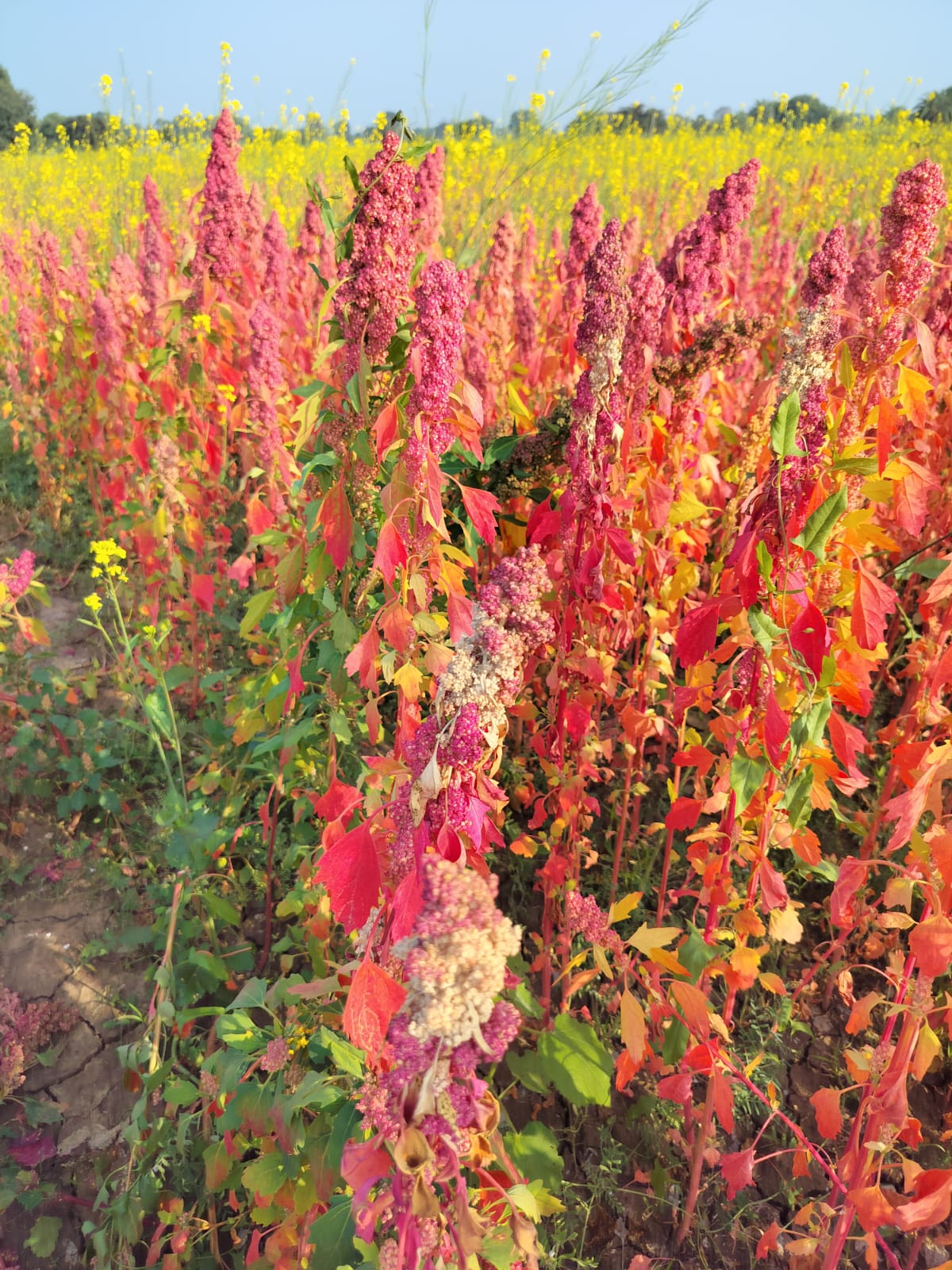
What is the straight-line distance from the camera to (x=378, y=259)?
1.22 metres

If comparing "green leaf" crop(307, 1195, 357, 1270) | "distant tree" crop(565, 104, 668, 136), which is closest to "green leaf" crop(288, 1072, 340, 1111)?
"green leaf" crop(307, 1195, 357, 1270)

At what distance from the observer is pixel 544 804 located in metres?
1.76

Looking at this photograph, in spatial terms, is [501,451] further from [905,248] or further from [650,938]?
[650,938]

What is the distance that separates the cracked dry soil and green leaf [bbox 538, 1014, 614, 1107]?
0.92m

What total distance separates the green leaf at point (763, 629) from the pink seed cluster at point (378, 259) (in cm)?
75

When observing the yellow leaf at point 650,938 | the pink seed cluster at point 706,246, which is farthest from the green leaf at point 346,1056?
the pink seed cluster at point 706,246

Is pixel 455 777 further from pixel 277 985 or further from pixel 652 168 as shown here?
pixel 652 168

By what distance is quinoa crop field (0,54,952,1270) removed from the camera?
0.89 metres

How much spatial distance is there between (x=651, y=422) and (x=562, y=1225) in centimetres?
174

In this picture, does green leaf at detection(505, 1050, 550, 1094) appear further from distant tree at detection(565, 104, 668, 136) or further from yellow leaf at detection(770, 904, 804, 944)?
Answer: distant tree at detection(565, 104, 668, 136)

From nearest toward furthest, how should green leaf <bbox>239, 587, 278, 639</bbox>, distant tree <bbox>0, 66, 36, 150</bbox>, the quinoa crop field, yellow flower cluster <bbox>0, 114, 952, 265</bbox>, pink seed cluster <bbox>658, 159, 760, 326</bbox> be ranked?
the quinoa crop field < green leaf <bbox>239, 587, 278, 639</bbox> < pink seed cluster <bbox>658, 159, 760, 326</bbox> < yellow flower cluster <bbox>0, 114, 952, 265</bbox> < distant tree <bbox>0, 66, 36, 150</bbox>

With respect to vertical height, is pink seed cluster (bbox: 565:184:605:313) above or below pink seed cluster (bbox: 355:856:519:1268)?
above

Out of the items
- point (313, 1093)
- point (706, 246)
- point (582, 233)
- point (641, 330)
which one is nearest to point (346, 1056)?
point (313, 1093)

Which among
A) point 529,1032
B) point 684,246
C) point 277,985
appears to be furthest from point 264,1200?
point 684,246
